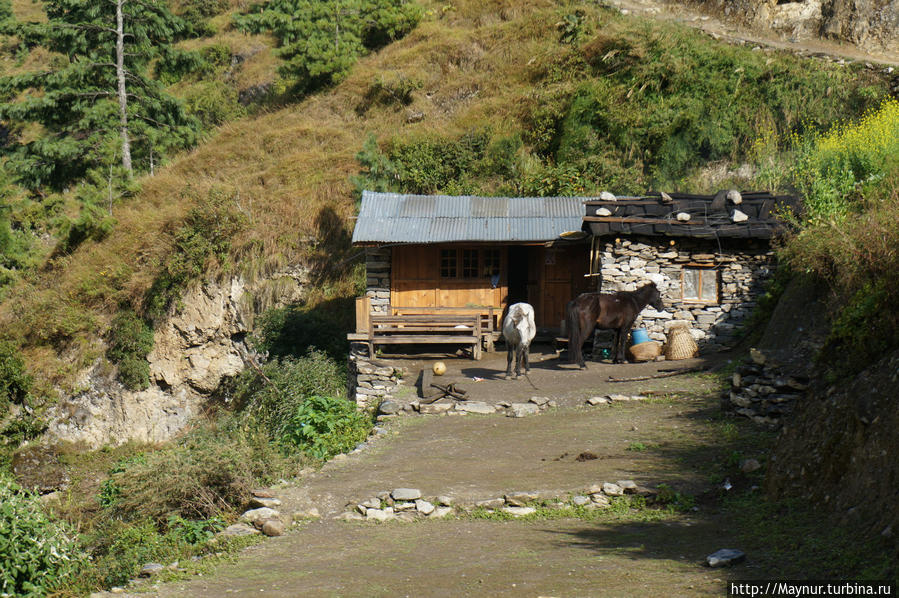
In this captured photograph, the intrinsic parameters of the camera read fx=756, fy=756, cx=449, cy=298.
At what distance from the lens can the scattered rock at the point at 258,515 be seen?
911cm

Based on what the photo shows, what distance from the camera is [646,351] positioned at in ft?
59.5

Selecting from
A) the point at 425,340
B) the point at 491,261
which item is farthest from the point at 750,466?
the point at 491,261

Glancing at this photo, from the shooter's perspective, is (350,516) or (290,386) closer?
(350,516)

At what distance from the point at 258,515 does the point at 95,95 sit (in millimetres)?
28097

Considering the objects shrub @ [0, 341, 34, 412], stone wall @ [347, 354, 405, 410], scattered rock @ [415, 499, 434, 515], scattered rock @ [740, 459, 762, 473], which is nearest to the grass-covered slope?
shrub @ [0, 341, 34, 412]

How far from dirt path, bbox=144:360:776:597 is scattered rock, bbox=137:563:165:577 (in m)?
0.60

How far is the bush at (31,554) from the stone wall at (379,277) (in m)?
13.3

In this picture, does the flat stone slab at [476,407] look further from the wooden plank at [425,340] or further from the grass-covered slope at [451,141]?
the grass-covered slope at [451,141]

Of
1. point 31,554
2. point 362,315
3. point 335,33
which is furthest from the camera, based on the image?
point 335,33

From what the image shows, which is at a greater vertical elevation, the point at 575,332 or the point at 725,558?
the point at 575,332

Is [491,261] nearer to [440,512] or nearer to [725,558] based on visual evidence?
[440,512]

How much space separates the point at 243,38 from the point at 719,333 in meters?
41.4

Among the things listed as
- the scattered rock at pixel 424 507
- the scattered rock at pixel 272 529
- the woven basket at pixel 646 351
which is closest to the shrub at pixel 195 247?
the woven basket at pixel 646 351

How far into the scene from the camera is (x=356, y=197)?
2792 cm
